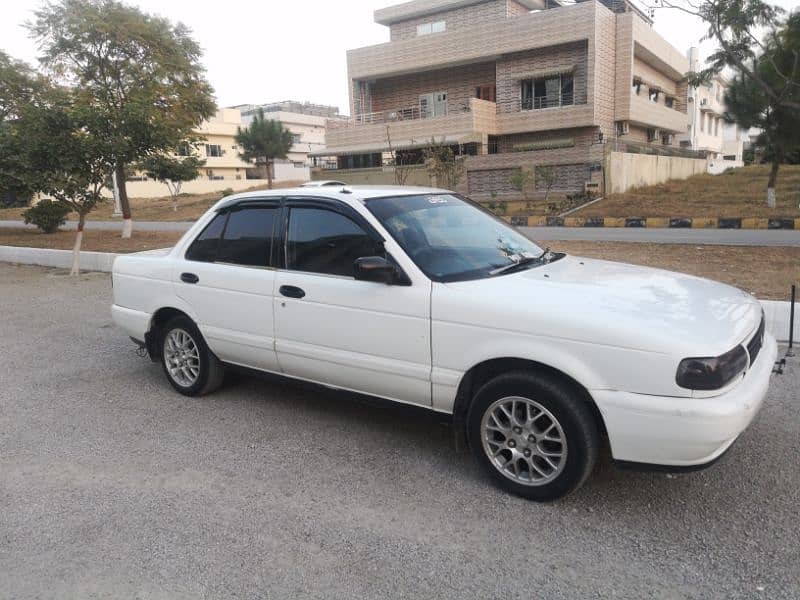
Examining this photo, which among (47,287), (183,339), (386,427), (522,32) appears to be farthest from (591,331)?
(522,32)

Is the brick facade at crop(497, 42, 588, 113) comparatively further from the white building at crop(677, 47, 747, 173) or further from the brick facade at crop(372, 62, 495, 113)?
the white building at crop(677, 47, 747, 173)

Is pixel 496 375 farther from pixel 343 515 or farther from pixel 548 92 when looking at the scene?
pixel 548 92

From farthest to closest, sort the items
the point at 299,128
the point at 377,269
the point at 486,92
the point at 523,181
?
the point at 299,128, the point at 486,92, the point at 523,181, the point at 377,269

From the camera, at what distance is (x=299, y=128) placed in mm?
84938

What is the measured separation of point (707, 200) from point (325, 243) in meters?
23.1


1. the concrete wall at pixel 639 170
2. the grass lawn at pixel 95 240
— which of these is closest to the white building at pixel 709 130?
the concrete wall at pixel 639 170

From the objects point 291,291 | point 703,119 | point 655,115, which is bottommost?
point 291,291

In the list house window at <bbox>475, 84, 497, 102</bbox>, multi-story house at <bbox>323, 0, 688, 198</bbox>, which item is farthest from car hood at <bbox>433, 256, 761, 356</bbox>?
house window at <bbox>475, 84, 497, 102</bbox>

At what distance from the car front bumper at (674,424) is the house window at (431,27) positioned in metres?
36.7

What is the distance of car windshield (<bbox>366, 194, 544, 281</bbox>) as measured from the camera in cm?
403

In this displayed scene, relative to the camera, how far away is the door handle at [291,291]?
174 inches

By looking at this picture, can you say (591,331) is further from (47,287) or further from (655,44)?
(655,44)

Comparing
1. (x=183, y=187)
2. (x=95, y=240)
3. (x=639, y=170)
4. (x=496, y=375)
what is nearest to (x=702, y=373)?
(x=496, y=375)

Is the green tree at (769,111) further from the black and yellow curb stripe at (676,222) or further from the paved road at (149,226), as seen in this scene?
the paved road at (149,226)
